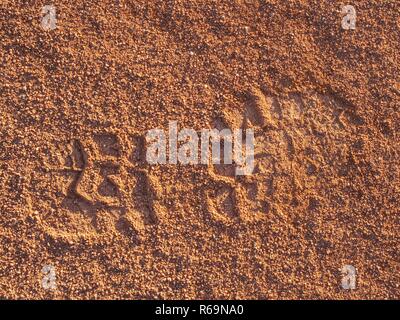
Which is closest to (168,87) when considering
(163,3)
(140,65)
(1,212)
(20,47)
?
(140,65)

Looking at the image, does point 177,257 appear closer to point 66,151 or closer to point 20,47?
point 66,151

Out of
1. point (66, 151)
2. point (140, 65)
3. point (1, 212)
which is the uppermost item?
point (140, 65)

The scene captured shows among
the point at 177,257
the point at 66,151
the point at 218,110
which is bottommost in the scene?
the point at 177,257

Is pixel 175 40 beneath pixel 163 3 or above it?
beneath

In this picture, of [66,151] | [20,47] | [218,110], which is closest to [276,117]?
[218,110]

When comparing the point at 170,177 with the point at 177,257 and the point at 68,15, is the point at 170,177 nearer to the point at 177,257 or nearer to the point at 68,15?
the point at 177,257

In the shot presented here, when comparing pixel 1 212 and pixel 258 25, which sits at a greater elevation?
pixel 258 25
